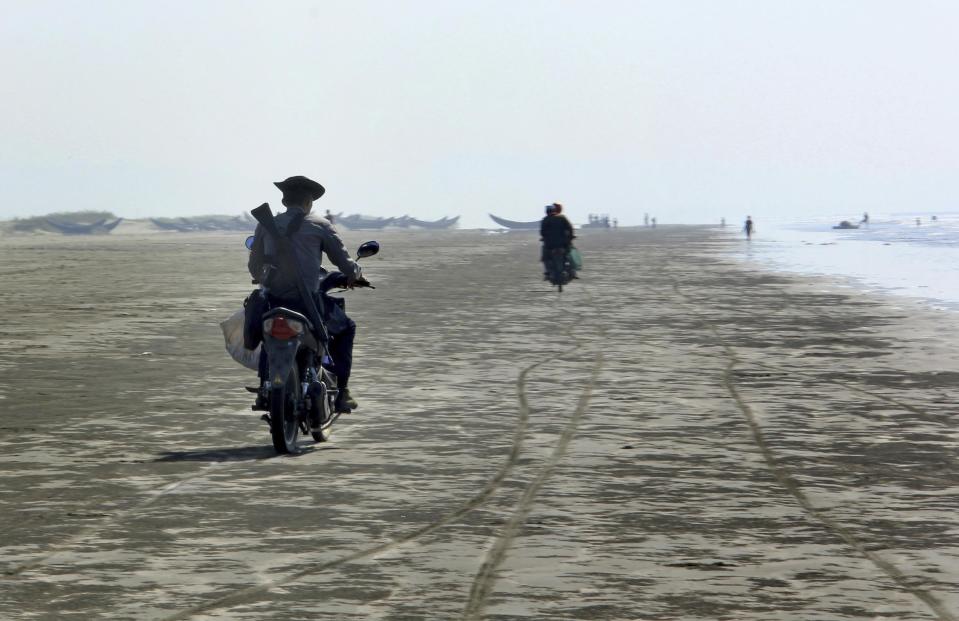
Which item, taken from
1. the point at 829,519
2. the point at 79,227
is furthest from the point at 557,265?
the point at 79,227

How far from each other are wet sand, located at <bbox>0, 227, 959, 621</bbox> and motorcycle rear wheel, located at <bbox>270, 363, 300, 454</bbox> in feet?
0.47

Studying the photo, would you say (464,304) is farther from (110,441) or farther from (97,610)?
(97,610)

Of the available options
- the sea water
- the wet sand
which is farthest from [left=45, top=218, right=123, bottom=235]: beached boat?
the wet sand

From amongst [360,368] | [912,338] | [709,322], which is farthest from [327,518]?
[709,322]

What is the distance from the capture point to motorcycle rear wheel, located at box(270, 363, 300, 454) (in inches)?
362

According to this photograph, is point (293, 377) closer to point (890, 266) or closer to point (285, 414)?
point (285, 414)

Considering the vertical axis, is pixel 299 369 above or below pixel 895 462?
above

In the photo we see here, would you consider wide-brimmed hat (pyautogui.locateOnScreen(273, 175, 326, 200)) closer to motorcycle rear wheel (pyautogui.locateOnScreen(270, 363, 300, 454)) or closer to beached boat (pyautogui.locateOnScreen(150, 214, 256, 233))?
motorcycle rear wheel (pyautogui.locateOnScreen(270, 363, 300, 454))

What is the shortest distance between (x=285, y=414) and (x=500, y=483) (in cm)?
177

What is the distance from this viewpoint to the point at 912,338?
59.3 feet

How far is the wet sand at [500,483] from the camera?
18.7ft

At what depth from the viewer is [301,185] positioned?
9914 mm

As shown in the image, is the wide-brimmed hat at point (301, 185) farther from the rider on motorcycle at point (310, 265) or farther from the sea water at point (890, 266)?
the sea water at point (890, 266)

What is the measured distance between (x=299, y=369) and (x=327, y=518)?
2.56m
